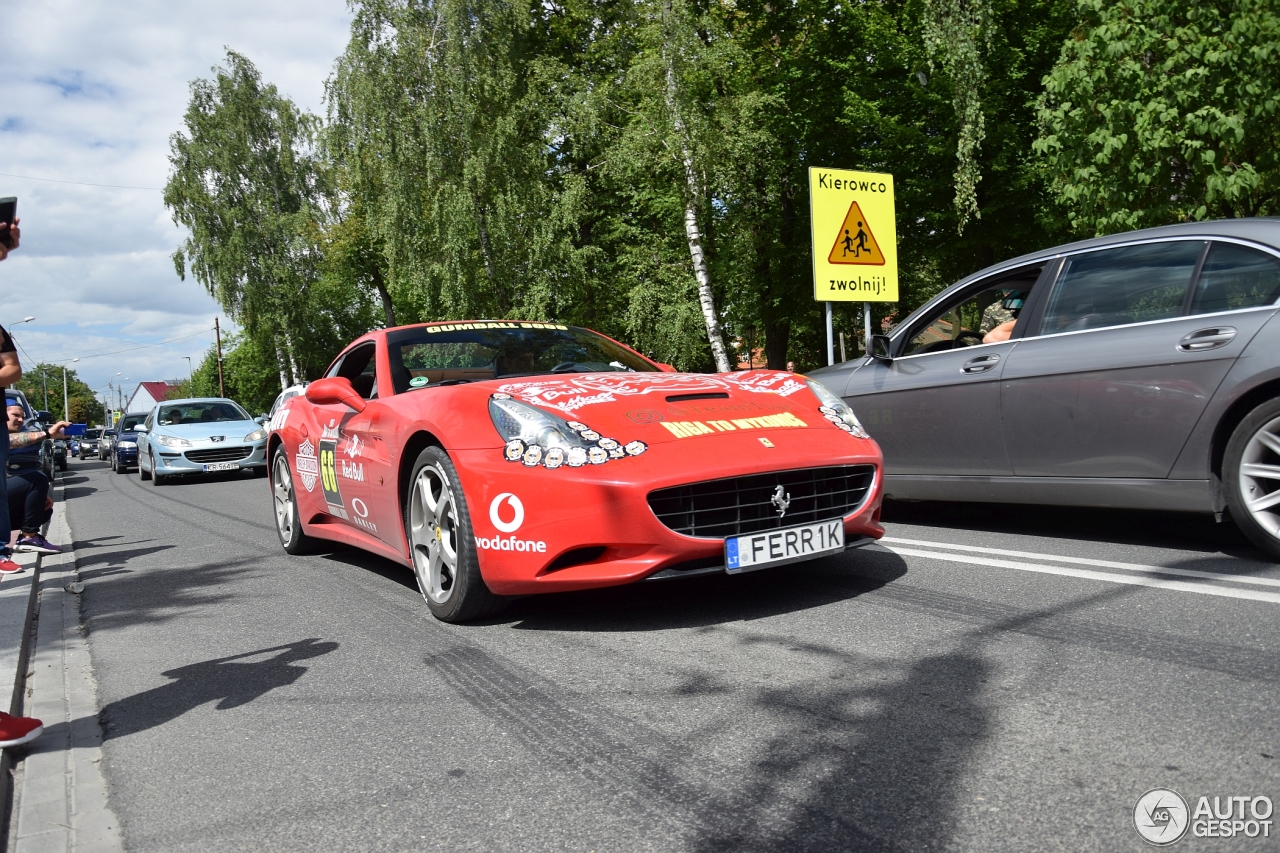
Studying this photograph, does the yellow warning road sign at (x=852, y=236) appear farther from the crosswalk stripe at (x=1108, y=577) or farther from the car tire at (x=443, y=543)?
the car tire at (x=443, y=543)

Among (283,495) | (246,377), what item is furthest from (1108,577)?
(246,377)

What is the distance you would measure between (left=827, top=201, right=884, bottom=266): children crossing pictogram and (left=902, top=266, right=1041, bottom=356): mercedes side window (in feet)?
16.2

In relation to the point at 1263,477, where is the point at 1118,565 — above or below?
below

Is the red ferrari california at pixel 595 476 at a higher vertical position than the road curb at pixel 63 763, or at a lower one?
higher

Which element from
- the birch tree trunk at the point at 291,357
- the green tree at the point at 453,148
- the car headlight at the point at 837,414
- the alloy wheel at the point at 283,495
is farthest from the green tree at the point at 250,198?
the car headlight at the point at 837,414

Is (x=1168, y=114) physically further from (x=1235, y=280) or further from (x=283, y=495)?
(x=283, y=495)

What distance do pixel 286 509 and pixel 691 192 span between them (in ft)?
53.9

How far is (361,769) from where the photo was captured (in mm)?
2742

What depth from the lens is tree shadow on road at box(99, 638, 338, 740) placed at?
3.42 meters

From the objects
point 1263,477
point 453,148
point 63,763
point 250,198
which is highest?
point 250,198

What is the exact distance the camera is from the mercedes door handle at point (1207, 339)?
4.37 m

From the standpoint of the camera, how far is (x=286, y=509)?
6.94 metres

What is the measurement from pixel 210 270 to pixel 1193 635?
4175cm

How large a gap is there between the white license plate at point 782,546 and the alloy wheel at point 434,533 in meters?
1.17
